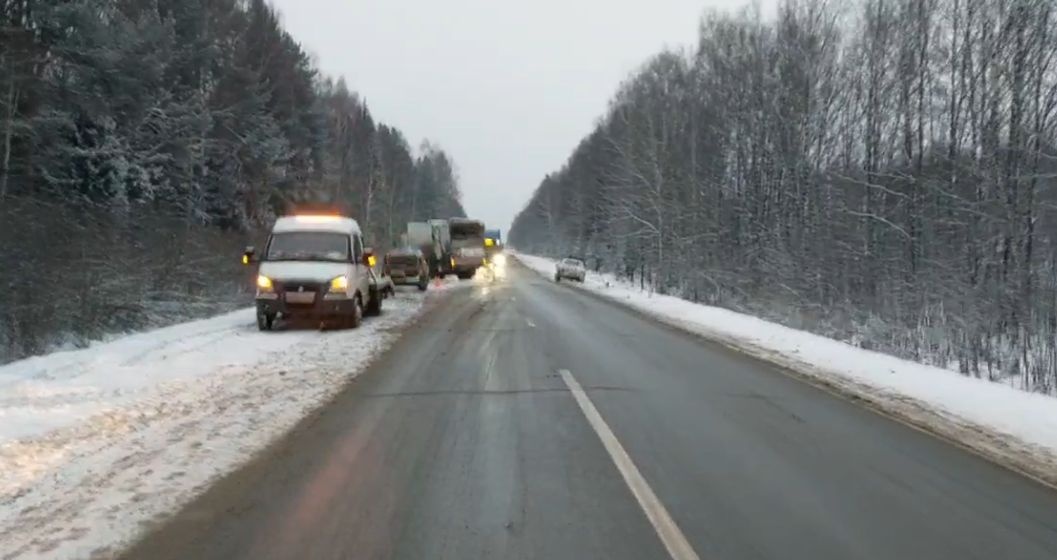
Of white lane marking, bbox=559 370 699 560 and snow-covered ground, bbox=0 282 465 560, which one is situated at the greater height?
white lane marking, bbox=559 370 699 560

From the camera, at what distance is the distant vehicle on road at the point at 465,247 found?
180 feet

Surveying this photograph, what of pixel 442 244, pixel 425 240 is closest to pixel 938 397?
pixel 425 240

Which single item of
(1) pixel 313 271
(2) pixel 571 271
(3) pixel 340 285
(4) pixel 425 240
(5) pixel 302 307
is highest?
(4) pixel 425 240

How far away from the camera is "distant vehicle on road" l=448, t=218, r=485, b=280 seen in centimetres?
5475

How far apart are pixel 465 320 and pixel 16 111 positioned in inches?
736

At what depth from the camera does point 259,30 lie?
53.7m

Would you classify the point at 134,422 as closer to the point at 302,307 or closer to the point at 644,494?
the point at 644,494

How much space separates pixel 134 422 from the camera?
27.8 ft

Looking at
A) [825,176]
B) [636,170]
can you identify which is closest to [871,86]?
[825,176]

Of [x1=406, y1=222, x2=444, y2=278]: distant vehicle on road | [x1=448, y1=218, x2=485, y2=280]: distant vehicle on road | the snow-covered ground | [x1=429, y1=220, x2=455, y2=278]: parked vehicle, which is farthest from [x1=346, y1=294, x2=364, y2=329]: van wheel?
[x1=448, y1=218, x2=485, y2=280]: distant vehicle on road

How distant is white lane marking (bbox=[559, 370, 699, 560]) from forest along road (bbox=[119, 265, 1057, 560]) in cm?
2

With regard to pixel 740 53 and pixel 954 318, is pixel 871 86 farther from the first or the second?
pixel 954 318

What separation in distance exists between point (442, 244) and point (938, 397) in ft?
145

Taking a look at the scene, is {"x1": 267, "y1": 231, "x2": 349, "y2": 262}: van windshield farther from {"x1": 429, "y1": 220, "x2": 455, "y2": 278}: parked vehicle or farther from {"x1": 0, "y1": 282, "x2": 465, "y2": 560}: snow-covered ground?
{"x1": 429, "y1": 220, "x2": 455, "y2": 278}: parked vehicle
